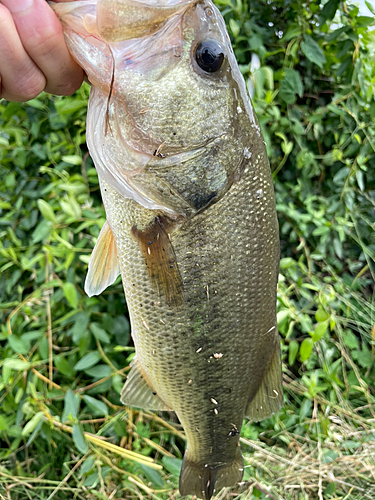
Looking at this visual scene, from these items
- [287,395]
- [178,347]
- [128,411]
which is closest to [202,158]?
[178,347]

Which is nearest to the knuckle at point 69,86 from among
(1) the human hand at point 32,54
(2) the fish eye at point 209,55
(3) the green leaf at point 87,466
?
(1) the human hand at point 32,54

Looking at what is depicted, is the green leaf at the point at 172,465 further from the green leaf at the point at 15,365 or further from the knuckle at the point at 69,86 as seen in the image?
the knuckle at the point at 69,86

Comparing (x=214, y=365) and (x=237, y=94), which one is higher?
(x=237, y=94)

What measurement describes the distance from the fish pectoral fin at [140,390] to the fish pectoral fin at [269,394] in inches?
9.6

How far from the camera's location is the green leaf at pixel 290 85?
5.37ft

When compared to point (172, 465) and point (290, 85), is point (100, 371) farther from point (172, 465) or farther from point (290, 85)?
point (290, 85)

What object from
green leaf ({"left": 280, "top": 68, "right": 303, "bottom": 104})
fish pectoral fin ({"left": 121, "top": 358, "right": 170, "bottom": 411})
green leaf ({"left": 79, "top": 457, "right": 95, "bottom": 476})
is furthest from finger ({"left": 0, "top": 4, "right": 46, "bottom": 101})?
green leaf ({"left": 280, "top": 68, "right": 303, "bottom": 104})

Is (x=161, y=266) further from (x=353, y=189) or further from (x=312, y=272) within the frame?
(x=353, y=189)

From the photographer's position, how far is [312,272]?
1871 mm

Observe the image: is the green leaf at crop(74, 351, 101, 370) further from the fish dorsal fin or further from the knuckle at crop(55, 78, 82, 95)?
the knuckle at crop(55, 78, 82, 95)

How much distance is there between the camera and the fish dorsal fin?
0.76m

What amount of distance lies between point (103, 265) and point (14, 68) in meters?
0.40

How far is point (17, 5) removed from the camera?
0.55 m

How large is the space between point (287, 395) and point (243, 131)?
4.92 ft
